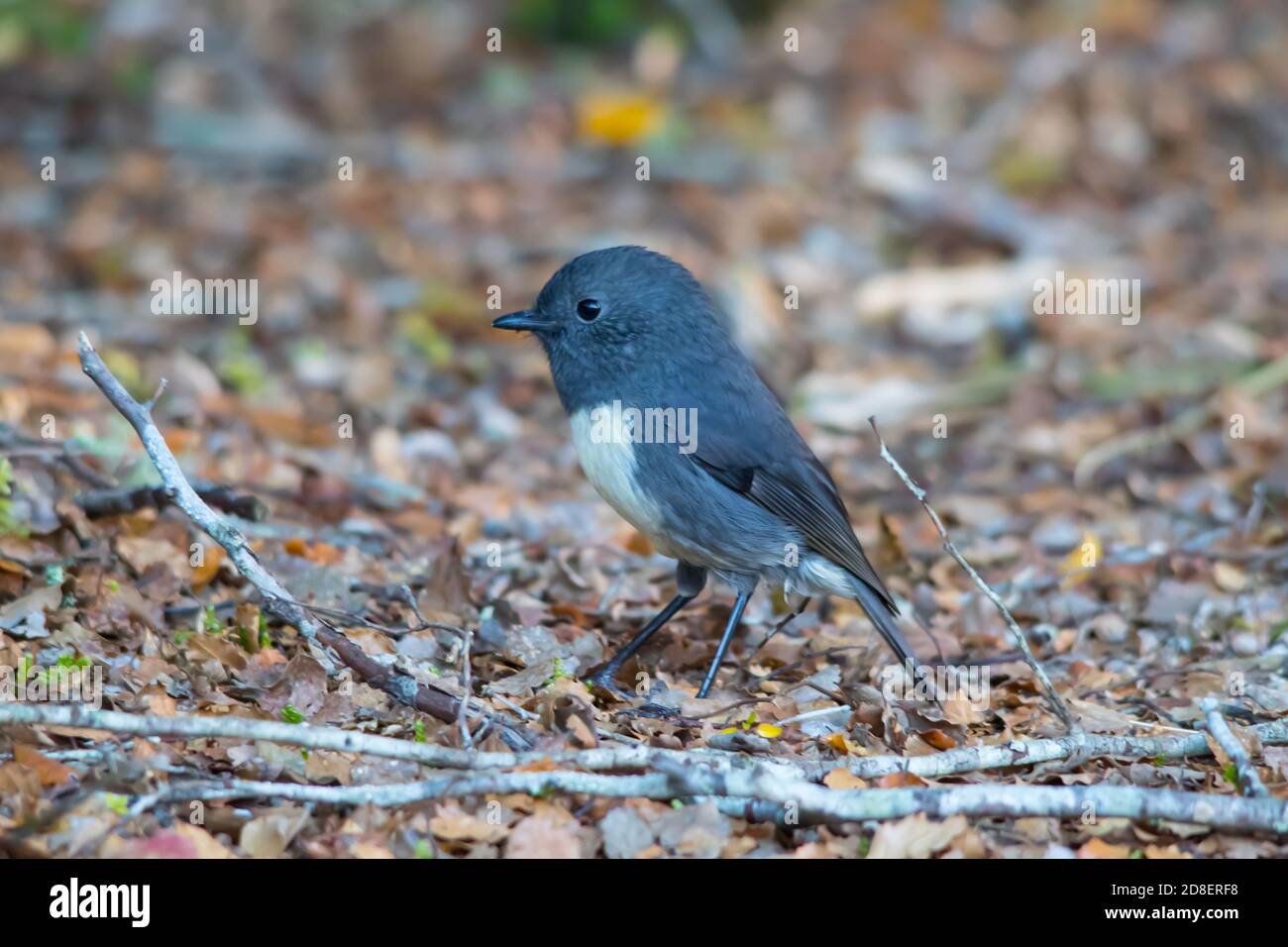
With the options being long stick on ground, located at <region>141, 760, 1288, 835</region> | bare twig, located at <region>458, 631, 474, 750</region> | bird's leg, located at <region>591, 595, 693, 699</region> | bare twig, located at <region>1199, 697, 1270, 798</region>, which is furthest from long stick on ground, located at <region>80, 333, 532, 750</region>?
bare twig, located at <region>1199, 697, 1270, 798</region>

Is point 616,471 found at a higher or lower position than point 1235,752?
higher

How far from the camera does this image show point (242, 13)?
11195 mm

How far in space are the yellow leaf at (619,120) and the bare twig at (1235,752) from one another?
762 cm

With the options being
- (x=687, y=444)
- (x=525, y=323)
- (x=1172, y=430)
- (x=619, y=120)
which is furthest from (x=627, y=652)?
(x=619, y=120)

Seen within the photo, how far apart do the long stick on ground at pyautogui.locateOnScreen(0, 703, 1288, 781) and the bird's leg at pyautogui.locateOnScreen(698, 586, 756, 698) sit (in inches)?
29.0

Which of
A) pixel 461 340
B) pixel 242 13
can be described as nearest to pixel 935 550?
pixel 461 340

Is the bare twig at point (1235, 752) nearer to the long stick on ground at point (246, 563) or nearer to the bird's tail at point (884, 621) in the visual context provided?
the bird's tail at point (884, 621)

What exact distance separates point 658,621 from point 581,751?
146cm

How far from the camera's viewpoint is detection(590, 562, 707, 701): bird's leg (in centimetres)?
496

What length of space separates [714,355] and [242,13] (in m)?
7.43

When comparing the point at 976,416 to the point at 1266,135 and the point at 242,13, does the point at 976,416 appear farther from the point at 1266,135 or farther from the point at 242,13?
the point at 242,13

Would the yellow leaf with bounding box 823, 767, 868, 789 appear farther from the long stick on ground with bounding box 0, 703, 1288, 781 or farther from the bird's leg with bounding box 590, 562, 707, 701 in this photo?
→ the bird's leg with bounding box 590, 562, 707, 701

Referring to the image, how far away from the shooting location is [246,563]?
13.9ft

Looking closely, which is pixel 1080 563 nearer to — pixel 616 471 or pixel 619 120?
pixel 616 471
